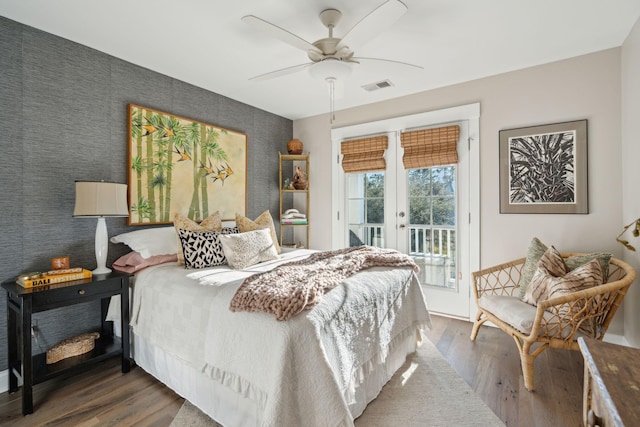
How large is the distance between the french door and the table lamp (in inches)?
105

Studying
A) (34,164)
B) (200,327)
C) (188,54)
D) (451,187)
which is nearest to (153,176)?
(34,164)

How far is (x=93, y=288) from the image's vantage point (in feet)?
6.93

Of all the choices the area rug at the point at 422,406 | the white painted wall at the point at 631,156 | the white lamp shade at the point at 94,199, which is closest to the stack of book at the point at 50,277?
the white lamp shade at the point at 94,199

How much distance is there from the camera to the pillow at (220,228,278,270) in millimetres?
2477

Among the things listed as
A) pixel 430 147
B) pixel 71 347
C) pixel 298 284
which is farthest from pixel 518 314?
pixel 71 347

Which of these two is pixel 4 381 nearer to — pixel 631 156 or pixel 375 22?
pixel 375 22

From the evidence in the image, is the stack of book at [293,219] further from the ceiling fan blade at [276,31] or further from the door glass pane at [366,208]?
the ceiling fan blade at [276,31]

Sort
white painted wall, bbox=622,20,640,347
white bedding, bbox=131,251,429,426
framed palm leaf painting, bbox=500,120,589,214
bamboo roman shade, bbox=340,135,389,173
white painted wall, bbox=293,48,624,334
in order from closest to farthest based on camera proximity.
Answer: white bedding, bbox=131,251,429,426 < white painted wall, bbox=622,20,640,347 < white painted wall, bbox=293,48,624,334 < framed palm leaf painting, bbox=500,120,589,214 < bamboo roman shade, bbox=340,135,389,173

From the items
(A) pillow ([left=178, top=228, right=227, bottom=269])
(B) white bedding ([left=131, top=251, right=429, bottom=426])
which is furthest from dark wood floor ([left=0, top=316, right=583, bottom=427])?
(A) pillow ([left=178, top=228, right=227, bottom=269])

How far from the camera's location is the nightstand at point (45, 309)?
72.4 inches

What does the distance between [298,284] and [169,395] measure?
1203 millimetres

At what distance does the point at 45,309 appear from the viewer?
6.27 feet

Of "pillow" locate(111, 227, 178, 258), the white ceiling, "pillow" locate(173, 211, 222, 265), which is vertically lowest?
"pillow" locate(111, 227, 178, 258)

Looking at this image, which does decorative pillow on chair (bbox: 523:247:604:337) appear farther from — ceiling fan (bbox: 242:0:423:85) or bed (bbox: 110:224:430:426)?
ceiling fan (bbox: 242:0:423:85)
